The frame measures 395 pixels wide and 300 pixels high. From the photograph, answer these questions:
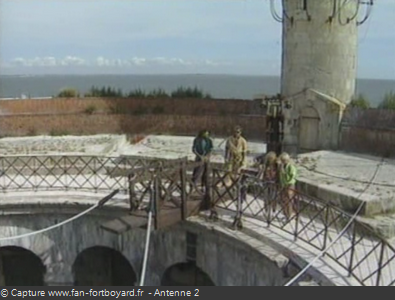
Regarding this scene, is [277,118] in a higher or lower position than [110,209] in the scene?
higher

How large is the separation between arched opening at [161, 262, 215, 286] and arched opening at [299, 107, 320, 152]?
756 centimetres

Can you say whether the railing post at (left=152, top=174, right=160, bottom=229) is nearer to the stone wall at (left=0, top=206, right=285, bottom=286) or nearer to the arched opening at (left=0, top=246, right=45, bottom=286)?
the stone wall at (left=0, top=206, right=285, bottom=286)

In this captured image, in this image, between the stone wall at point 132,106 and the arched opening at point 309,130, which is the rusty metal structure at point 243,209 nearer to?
the arched opening at point 309,130

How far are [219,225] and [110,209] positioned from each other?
335cm

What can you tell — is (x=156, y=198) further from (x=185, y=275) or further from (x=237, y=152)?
(x=185, y=275)

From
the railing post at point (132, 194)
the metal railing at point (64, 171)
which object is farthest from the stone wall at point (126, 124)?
the railing post at point (132, 194)

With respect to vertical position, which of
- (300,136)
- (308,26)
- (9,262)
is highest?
(308,26)

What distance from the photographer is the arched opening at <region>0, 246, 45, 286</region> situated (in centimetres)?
1560

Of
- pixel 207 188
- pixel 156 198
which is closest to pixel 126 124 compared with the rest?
pixel 207 188

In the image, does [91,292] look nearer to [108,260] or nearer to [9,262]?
[108,260]

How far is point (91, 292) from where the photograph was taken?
273 inches

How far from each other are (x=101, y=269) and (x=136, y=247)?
290cm

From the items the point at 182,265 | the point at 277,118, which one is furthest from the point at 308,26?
the point at 182,265

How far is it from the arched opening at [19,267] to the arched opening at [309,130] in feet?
34.5
